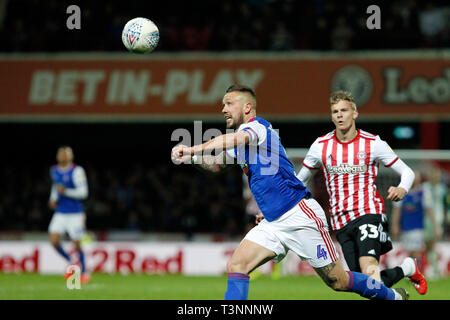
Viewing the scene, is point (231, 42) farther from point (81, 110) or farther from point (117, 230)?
point (117, 230)

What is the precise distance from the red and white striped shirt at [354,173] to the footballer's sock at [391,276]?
53 cm

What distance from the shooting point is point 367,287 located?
6176 mm

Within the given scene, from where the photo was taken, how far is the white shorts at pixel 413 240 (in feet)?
43.1

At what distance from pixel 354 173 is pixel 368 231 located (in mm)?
510

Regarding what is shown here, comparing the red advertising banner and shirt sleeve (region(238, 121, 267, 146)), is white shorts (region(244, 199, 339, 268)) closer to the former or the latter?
shirt sleeve (region(238, 121, 267, 146))

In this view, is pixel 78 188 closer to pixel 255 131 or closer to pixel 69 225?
pixel 69 225

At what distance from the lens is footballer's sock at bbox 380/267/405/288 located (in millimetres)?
6918

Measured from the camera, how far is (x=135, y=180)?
59.4ft

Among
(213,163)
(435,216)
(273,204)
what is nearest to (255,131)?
(213,163)

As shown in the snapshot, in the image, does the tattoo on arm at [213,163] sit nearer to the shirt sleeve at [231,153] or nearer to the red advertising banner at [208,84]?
the shirt sleeve at [231,153]

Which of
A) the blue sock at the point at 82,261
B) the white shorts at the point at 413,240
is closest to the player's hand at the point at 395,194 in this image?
the blue sock at the point at 82,261

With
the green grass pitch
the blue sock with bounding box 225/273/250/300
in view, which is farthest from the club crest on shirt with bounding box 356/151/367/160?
the green grass pitch

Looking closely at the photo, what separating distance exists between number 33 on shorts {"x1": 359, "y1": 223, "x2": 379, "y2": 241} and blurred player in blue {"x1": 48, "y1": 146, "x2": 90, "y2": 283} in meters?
6.13
